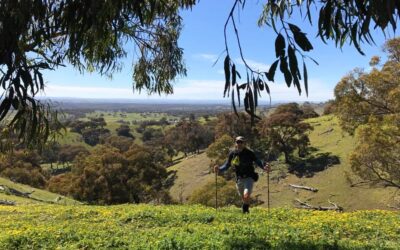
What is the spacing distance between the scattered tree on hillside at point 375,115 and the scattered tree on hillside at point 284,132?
31707 mm

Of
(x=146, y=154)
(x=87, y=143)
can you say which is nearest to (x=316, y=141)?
(x=146, y=154)

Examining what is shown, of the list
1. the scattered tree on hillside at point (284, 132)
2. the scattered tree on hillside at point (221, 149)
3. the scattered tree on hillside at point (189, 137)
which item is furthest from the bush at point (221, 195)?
the scattered tree on hillside at point (189, 137)

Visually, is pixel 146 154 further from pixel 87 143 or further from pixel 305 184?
pixel 87 143

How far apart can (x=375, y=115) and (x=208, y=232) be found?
61.6 feet

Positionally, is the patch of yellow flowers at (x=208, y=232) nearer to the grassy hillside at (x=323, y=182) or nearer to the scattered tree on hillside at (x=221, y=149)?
the grassy hillside at (x=323, y=182)

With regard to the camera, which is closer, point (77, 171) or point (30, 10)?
point (30, 10)

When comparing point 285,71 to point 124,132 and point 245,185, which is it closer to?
point 245,185

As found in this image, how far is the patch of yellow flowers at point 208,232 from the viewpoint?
7.35m

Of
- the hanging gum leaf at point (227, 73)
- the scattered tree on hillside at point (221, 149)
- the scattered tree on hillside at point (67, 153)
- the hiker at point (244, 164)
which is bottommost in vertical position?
the scattered tree on hillside at point (67, 153)

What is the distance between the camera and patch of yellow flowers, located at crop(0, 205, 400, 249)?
735cm

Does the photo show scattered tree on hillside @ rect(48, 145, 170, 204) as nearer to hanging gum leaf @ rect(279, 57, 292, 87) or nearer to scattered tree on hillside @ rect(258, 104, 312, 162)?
scattered tree on hillside @ rect(258, 104, 312, 162)

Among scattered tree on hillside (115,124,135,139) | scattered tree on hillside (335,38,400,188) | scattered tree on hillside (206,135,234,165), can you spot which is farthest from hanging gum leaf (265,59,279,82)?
scattered tree on hillside (115,124,135,139)

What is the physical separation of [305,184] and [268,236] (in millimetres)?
47502

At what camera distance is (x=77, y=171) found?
4500 cm
